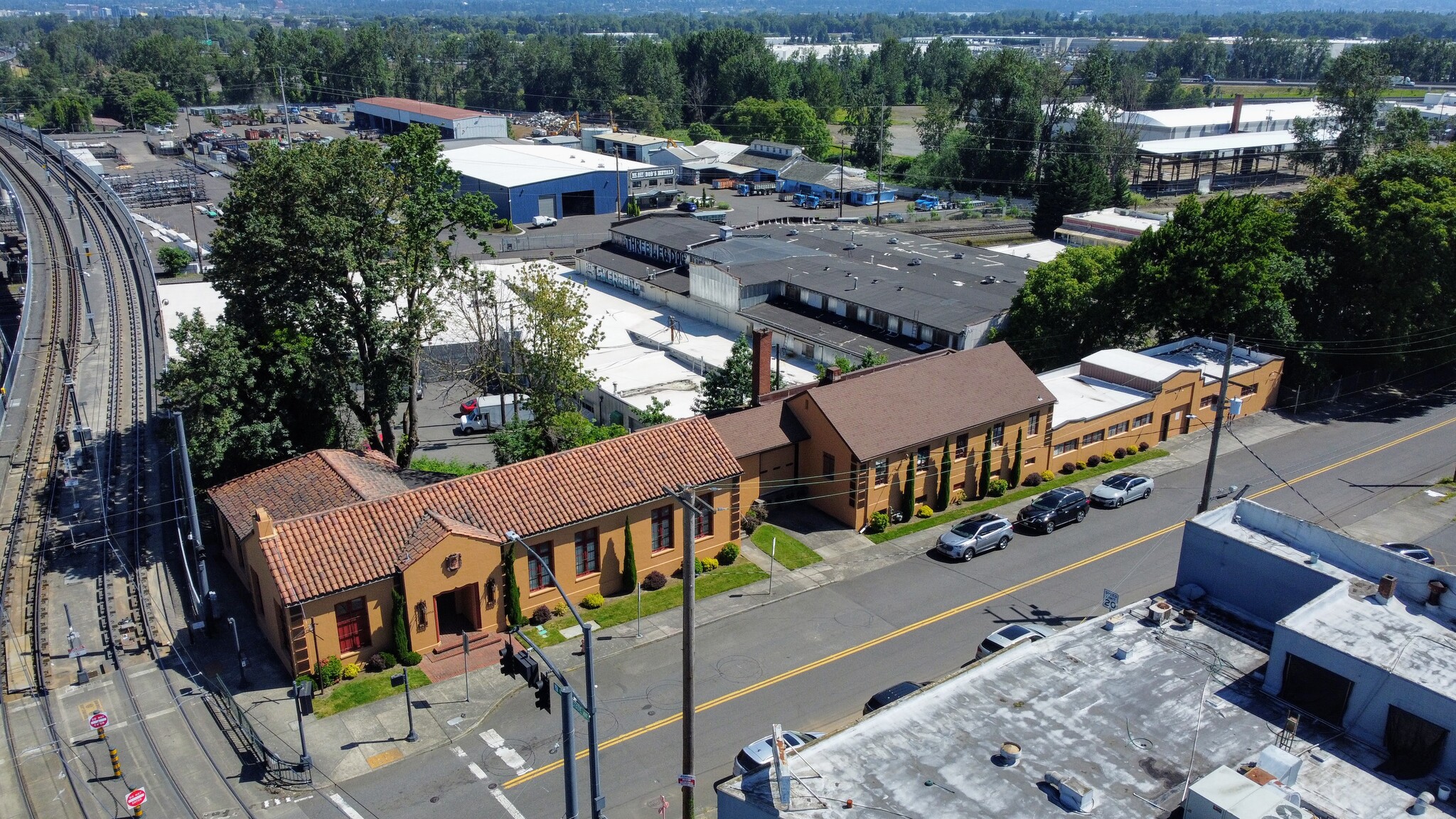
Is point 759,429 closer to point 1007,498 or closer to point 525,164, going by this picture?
point 1007,498

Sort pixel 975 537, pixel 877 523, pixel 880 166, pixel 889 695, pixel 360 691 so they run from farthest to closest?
pixel 880 166 < pixel 877 523 < pixel 975 537 < pixel 360 691 < pixel 889 695

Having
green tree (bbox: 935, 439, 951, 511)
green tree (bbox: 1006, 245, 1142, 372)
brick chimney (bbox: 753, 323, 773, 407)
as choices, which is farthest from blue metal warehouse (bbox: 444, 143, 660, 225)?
green tree (bbox: 935, 439, 951, 511)

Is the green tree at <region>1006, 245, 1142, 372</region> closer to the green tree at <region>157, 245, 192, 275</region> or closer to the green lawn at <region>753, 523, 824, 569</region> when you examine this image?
the green lawn at <region>753, 523, 824, 569</region>

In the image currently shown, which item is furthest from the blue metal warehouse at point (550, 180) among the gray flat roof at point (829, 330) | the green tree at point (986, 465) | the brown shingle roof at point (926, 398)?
the green tree at point (986, 465)

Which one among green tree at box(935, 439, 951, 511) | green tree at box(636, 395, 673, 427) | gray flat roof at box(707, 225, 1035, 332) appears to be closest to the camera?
green tree at box(935, 439, 951, 511)

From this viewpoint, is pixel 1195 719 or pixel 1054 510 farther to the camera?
pixel 1054 510

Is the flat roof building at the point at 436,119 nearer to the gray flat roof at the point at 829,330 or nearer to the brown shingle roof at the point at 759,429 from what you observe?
the gray flat roof at the point at 829,330

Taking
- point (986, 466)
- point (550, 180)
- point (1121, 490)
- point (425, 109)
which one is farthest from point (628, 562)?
point (425, 109)
